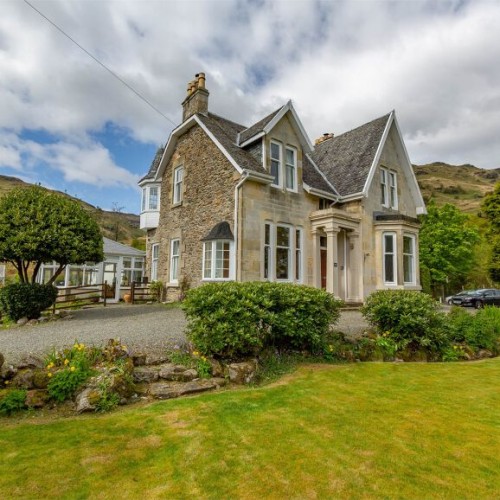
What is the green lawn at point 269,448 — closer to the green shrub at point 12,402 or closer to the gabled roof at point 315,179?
the green shrub at point 12,402

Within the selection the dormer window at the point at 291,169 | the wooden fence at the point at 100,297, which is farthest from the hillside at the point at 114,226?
the dormer window at the point at 291,169

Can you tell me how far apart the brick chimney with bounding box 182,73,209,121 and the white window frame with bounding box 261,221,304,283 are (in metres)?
7.52

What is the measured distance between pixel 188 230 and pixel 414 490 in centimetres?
1503

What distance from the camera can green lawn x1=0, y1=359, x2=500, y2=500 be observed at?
3250mm

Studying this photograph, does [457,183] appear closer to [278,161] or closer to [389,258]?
[389,258]

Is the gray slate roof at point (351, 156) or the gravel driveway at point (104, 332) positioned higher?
the gray slate roof at point (351, 156)

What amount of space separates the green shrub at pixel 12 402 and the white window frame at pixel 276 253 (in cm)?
1030

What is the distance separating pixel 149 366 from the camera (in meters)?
6.76

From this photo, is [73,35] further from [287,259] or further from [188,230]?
[287,259]

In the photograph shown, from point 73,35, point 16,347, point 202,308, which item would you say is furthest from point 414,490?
point 73,35

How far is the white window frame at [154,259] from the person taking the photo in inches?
784

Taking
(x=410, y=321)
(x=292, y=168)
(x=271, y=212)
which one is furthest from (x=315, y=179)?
(x=410, y=321)

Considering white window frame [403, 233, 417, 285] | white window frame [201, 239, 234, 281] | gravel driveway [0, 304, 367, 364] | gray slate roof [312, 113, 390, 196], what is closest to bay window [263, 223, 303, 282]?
white window frame [201, 239, 234, 281]

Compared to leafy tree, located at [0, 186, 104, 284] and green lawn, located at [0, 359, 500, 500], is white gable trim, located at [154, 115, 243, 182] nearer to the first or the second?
leafy tree, located at [0, 186, 104, 284]
